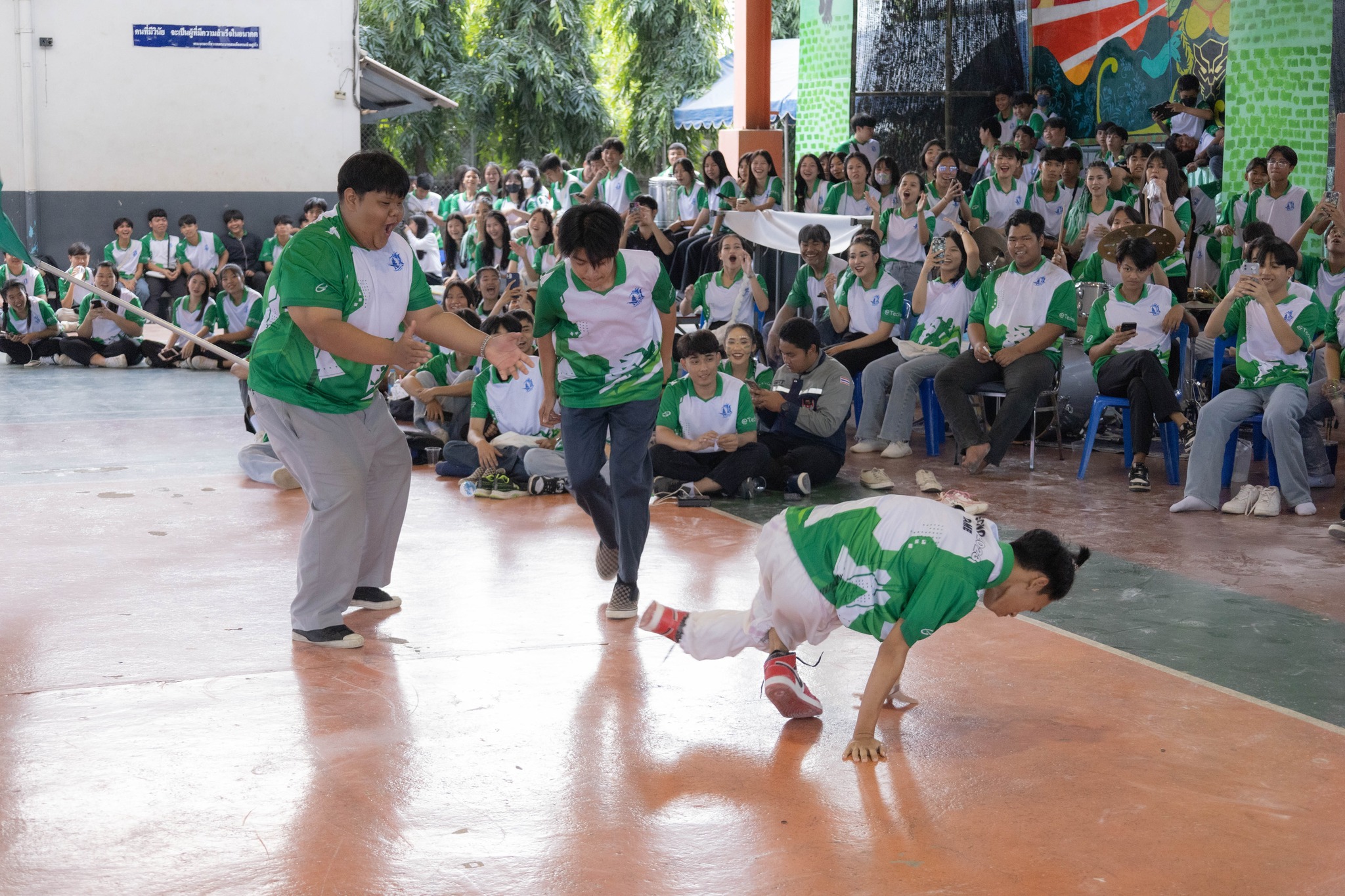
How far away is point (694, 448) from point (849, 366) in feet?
7.70

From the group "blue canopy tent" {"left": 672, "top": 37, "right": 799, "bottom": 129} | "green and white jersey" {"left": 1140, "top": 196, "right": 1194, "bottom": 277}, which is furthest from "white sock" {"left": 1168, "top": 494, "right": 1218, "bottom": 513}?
"blue canopy tent" {"left": 672, "top": 37, "right": 799, "bottom": 129}

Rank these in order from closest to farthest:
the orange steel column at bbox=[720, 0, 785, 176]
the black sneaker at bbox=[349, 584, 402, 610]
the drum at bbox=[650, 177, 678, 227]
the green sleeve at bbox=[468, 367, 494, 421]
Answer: the black sneaker at bbox=[349, 584, 402, 610]
the green sleeve at bbox=[468, 367, 494, 421]
the drum at bbox=[650, 177, 678, 227]
the orange steel column at bbox=[720, 0, 785, 176]

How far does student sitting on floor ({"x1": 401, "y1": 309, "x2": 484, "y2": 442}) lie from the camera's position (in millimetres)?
8461

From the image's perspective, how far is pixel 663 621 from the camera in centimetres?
395

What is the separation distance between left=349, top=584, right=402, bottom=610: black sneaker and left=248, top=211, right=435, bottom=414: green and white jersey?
0.80 meters

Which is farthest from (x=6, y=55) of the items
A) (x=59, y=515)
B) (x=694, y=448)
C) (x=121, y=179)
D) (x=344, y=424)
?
(x=344, y=424)

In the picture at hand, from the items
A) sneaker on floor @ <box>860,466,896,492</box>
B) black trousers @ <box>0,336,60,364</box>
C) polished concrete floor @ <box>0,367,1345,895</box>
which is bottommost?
polished concrete floor @ <box>0,367,1345,895</box>

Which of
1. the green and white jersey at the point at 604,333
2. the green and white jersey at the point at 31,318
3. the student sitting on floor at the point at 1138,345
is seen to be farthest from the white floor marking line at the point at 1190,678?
the green and white jersey at the point at 31,318

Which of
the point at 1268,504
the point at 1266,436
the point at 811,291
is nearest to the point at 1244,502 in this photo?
the point at 1268,504

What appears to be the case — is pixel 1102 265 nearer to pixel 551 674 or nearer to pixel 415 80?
pixel 551 674

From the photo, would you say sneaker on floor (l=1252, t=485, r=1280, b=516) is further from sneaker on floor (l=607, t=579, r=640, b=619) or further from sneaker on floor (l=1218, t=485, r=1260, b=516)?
sneaker on floor (l=607, t=579, r=640, b=619)

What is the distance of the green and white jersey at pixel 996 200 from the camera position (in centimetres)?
1073

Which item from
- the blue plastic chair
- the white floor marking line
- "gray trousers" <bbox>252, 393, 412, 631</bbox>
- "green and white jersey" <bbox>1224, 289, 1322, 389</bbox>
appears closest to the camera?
the white floor marking line

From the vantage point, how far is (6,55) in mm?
16156
